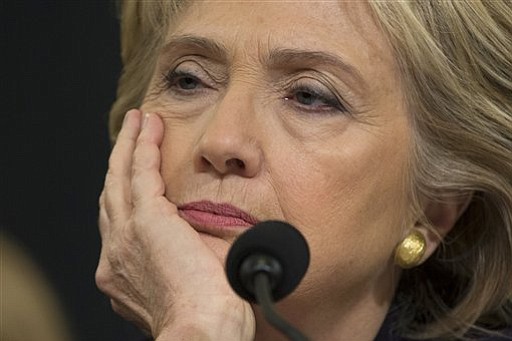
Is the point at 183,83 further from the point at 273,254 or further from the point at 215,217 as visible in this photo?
the point at 273,254

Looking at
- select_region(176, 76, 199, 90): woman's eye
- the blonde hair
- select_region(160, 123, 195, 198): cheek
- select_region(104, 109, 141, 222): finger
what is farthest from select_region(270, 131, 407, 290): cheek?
select_region(104, 109, 141, 222): finger

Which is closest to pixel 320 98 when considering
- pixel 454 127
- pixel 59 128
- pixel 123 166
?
pixel 454 127

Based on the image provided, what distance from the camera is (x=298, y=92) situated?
112 inches

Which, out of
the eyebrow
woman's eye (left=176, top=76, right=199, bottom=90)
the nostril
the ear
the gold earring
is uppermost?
the eyebrow

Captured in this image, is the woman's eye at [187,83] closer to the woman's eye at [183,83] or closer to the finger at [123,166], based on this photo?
the woman's eye at [183,83]

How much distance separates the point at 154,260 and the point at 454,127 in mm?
736

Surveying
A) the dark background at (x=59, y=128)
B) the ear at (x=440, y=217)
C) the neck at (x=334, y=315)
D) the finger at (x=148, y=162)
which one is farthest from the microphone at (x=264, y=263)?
the dark background at (x=59, y=128)

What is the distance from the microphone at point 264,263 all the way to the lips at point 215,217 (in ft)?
1.67

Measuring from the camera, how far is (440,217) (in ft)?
10.2

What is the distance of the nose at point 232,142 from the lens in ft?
8.95

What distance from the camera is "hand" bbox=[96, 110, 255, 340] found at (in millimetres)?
2746

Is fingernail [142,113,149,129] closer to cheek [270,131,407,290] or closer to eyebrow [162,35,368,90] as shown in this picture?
eyebrow [162,35,368,90]

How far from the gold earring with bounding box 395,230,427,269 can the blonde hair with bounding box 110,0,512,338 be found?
9 centimetres

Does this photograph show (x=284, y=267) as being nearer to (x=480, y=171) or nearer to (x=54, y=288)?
(x=480, y=171)
